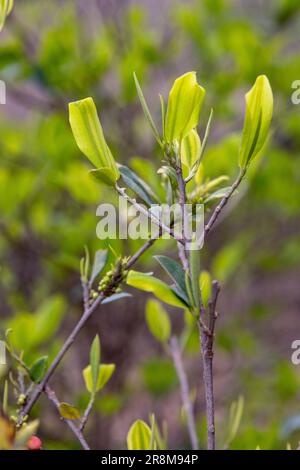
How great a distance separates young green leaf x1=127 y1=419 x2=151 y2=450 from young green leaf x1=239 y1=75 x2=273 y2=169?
0.23m

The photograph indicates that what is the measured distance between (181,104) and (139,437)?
0.27 m

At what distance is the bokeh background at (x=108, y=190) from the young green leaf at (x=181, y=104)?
1.20 ft

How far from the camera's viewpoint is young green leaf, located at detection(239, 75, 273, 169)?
465mm

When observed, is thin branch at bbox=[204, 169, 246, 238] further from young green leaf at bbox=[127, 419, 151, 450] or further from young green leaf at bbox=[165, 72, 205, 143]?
young green leaf at bbox=[127, 419, 151, 450]

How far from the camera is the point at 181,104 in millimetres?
479

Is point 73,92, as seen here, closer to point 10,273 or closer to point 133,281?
point 10,273

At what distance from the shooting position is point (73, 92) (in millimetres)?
1297

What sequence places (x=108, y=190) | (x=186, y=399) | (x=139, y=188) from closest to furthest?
(x=139, y=188) < (x=186, y=399) < (x=108, y=190)

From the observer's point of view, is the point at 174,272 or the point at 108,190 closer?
the point at 174,272

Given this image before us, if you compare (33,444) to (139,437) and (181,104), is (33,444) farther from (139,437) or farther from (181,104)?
(181,104)

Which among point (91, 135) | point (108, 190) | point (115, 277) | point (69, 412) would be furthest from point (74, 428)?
point (108, 190)

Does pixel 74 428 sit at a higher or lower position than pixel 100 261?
lower

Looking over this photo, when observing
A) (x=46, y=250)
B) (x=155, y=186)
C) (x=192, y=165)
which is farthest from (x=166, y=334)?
(x=46, y=250)

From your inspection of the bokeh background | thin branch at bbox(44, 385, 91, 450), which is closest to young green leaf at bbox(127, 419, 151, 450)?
thin branch at bbox(44, 385, 91, 450)
